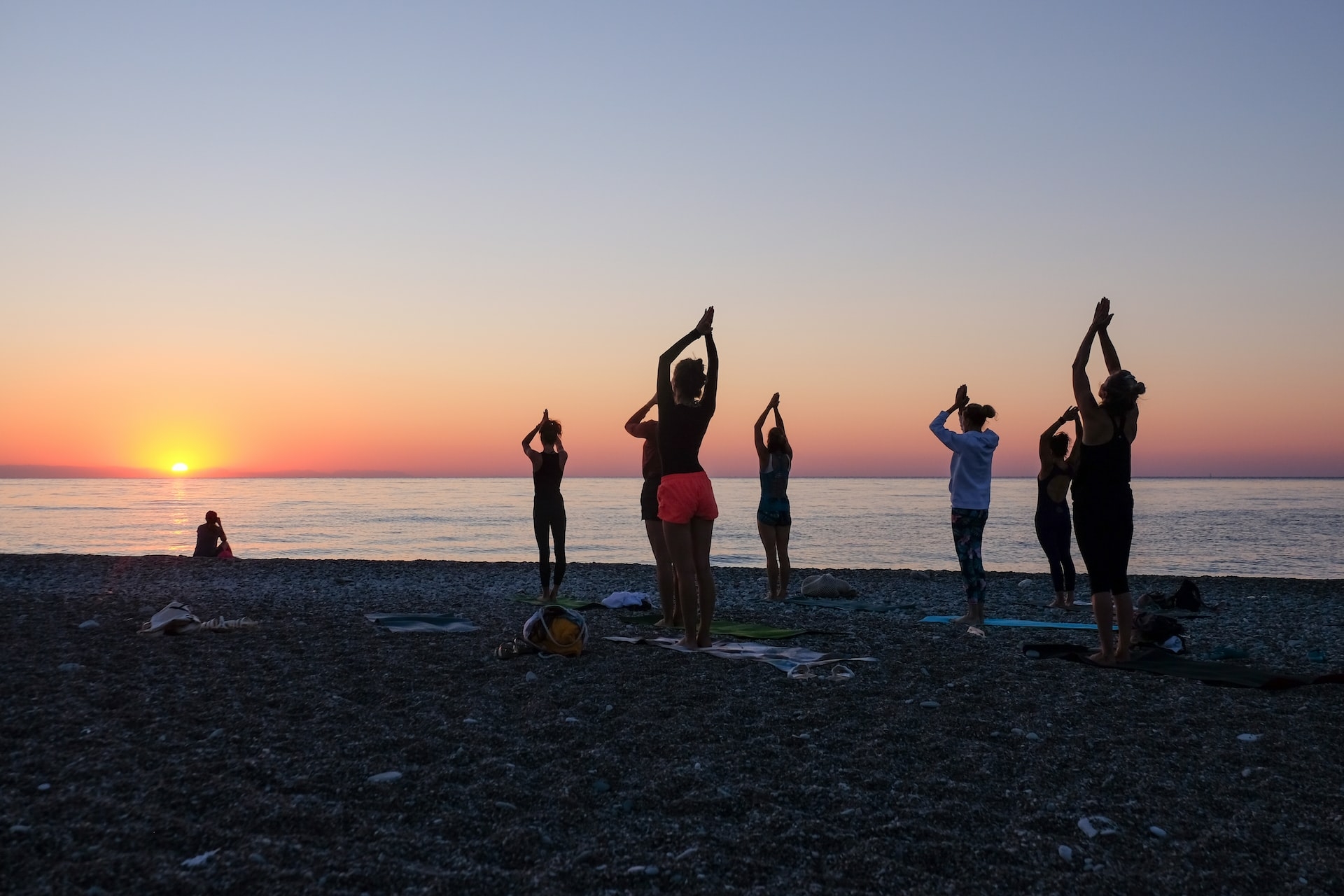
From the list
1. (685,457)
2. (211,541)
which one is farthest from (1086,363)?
(211,541)

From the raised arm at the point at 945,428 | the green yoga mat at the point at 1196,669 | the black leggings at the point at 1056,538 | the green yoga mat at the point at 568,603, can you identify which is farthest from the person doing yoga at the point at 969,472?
the green yoga mat at the point at 568,603

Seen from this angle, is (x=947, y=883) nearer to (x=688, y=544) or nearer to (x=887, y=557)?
(x=688, y=544)

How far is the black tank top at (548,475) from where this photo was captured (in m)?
11.1

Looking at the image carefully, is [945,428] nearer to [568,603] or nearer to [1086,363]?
[1086,363]

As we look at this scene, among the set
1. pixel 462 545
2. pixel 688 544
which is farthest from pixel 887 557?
pixel 688 544

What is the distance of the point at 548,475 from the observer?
1109cm

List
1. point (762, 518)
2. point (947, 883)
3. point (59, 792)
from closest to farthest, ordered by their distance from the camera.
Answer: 1. point (947, 883)
2. point (59, 792)
3. point (762, 518)

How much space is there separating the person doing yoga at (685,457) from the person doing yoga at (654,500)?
5.09ft

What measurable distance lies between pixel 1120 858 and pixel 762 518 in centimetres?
853

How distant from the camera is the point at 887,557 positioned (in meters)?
27.2

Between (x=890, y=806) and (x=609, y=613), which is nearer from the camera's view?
(x=890, y=806)

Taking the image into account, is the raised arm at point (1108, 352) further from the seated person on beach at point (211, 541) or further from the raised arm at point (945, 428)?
the seated person on beach at point (211, 541)

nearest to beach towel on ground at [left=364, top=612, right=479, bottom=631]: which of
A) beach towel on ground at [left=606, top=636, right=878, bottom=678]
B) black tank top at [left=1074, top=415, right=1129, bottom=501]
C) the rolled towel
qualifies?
beach towel on ground at [left=606, top=636, right=878, bottom=678]

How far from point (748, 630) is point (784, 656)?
1.55 m
